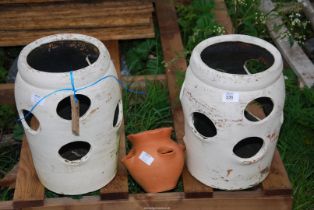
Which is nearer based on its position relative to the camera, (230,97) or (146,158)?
(230,97)

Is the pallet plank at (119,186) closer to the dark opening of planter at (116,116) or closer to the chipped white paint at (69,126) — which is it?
the chipped white paint at (69,126)

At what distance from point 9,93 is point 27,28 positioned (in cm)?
55

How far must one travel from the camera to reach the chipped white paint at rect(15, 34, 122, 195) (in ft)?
9.04

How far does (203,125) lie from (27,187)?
1.02 metres

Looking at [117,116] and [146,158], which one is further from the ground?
[117,116]

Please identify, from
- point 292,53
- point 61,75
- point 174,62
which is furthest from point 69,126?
point 292,53

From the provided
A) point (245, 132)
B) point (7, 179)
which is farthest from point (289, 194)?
point (7, 179)

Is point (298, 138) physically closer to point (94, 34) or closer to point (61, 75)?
point (94, 34)

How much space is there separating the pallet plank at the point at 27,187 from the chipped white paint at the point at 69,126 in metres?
0.06

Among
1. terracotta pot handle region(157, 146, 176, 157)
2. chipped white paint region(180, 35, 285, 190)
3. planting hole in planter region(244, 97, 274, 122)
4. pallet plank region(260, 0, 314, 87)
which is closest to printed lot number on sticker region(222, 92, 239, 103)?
chipped white paint region(180, 35, 285, 190)

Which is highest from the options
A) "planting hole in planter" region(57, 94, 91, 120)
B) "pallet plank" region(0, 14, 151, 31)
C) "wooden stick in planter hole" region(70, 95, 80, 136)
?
"wooden stick in planter hole" region(70, 95, 80, 136)

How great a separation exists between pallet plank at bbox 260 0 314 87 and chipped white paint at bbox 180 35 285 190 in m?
1.09

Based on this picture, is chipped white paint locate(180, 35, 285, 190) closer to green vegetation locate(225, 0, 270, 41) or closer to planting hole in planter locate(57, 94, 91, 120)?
planting hole in planter locate(57, 94, 91, 120)

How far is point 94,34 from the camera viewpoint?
422cm
